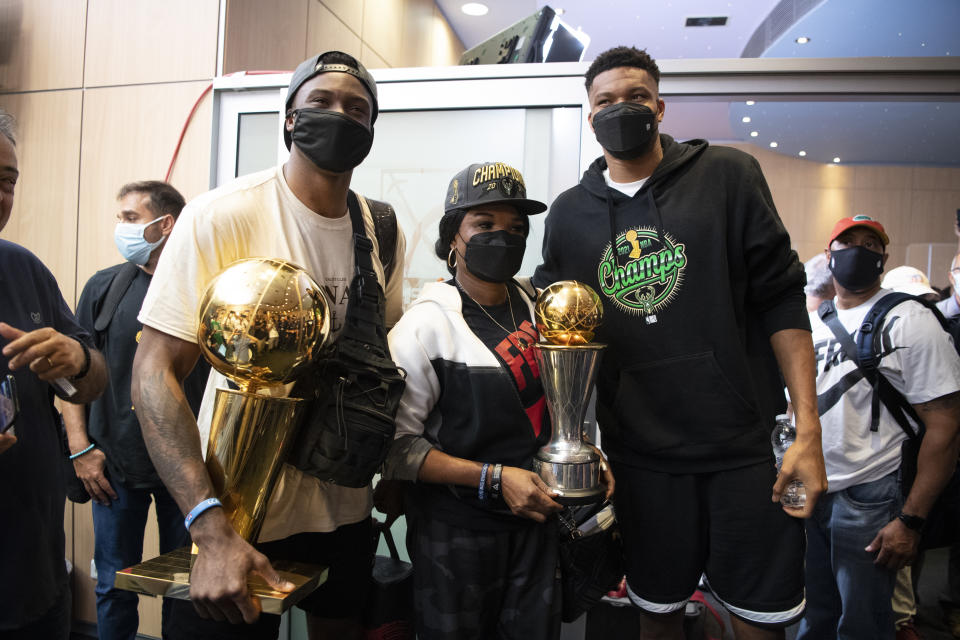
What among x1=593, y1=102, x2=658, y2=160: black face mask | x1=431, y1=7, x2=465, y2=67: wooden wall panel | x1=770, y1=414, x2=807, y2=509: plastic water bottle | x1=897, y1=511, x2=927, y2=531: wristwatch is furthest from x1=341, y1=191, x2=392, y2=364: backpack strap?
x1=431, y1=7, x2=465, y2=67: wooden wall panel

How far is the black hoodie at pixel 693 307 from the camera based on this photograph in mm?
1627

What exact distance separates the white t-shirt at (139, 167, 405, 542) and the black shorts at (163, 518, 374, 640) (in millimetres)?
57

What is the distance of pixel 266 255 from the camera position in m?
1.43

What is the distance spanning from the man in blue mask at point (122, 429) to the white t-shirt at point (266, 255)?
1259 millimetres

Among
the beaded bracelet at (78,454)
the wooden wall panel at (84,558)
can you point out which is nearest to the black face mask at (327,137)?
the beaded bracelet at (78,454)

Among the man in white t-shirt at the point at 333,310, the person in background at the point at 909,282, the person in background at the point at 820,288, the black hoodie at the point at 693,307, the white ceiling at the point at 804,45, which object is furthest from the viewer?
the white ceiling at the point at 804,45

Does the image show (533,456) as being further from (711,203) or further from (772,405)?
(711,203)

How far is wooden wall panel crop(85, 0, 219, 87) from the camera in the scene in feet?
10.3

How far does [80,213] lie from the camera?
10.9 ft

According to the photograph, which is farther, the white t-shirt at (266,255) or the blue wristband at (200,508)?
the white t-shirt at (266,255)

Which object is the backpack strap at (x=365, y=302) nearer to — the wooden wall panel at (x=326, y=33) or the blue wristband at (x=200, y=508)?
the blue wristband at (x=200, y=508)

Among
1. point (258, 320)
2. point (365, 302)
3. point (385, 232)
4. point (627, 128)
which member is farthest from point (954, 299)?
point (258, 320)

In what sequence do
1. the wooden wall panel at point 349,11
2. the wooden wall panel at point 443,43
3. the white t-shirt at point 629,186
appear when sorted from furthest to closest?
the wooden wall panel at point 443,43, the wooden wall panel at point 349,11, the white t-shirt at point 629,186

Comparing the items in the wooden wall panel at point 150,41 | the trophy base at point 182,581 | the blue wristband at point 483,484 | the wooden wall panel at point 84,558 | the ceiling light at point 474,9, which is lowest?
the wooden wall panel at point 84,558
